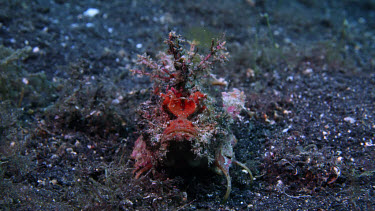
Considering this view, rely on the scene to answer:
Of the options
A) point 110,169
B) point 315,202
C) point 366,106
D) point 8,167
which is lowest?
point 8,167

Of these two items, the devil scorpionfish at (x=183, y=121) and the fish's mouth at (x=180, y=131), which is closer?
the fish's mouth at (x=180, y=131)

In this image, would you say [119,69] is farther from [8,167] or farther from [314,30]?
[314,30]

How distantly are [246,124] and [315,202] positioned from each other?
180 cm

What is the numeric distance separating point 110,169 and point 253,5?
830cm

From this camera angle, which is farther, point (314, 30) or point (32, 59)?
point (314, 30)

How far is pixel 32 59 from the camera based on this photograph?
6.05 metres

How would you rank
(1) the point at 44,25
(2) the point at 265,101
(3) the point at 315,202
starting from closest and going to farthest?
(3) the point at 315,202 < (2) the point at 265,101 < (1) the point at 44,25

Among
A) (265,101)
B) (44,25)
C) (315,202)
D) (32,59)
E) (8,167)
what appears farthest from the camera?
(44,25)

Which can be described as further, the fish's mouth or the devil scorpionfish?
the devil scorpionfish

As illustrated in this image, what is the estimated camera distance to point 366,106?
16.8ft

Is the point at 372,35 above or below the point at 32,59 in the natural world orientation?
above

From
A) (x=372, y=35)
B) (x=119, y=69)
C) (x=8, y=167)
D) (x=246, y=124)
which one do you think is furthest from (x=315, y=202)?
(x=372, y=35)

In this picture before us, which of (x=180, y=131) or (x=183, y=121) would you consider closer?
(x=180, y=131)

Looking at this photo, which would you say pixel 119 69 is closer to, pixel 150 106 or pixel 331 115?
pixel 150 106
